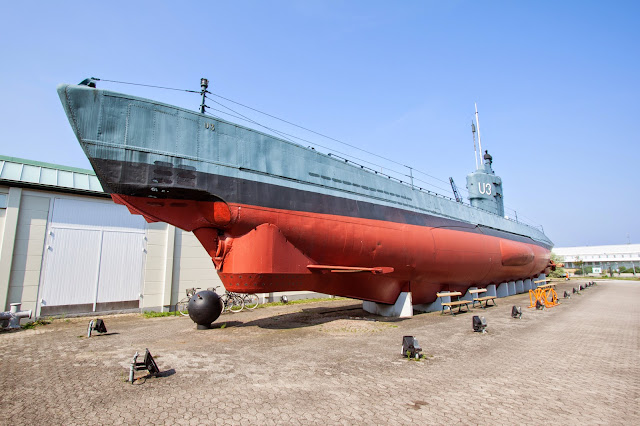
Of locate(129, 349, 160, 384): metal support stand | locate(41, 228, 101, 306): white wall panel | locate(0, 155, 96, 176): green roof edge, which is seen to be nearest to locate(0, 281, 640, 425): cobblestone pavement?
locate(129, 349, 160, 384): metal support stand

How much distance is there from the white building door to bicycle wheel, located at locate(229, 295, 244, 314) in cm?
417

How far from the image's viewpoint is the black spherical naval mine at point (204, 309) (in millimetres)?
10602

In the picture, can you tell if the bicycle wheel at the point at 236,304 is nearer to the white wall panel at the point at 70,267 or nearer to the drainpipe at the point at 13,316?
the white wall panel at the point at 70,267

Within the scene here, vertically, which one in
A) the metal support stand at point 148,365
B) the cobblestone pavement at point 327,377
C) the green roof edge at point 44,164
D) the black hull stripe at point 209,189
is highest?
the green roof edge at point 44,164

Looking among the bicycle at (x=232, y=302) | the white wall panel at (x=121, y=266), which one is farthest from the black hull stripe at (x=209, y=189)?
the white wall panel at (x=121, y=266)

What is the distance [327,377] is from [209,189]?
17.6 feet

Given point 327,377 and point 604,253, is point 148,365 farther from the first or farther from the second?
point 604,253

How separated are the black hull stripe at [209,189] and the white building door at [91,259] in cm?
793

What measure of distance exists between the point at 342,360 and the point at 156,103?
7448 millimetres

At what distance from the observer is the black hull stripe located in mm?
7844

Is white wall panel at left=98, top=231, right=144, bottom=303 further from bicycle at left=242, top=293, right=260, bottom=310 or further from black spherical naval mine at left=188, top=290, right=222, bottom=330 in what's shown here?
black spherical naval mine at left=188, top=290, right=222, bottom=330

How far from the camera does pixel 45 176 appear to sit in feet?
45.7

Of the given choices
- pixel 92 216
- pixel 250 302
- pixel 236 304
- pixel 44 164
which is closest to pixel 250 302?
pixel 250 302

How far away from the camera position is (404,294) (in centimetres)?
1280
